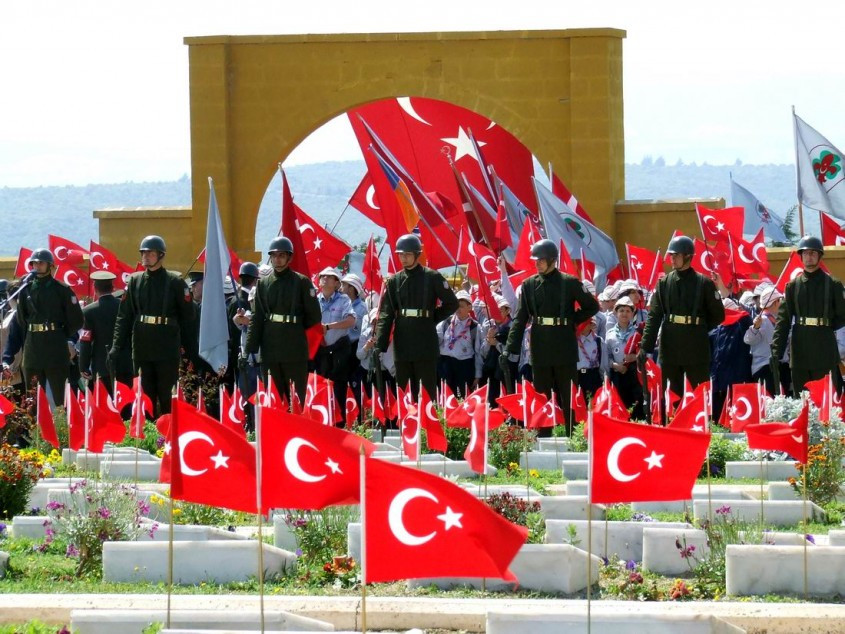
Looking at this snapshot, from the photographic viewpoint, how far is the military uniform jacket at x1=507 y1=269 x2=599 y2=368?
1555cm

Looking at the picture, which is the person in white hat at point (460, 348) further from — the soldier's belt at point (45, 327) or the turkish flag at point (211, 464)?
the turkish flag at point (211, 464)

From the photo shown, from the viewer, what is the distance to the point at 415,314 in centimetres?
1581

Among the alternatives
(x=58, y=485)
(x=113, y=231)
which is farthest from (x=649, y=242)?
(x=58, y=485)

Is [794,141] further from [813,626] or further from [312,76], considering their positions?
[813,626]

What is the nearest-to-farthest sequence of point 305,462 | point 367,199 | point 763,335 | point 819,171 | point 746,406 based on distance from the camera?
point 305,462
point 746,406
point 763,335
point 819,171
point 367,199

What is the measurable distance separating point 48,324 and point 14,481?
16.8ft

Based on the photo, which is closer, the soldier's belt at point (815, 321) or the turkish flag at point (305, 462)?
the turkish flag at point (305, 462)

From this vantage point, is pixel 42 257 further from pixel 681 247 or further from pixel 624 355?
pixel 681 247

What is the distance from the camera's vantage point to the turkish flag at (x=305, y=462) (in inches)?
287

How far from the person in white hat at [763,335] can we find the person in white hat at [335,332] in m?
3.97

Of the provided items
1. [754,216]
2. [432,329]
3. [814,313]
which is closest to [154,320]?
[432,329]

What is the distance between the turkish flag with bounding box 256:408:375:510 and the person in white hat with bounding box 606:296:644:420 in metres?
10.4

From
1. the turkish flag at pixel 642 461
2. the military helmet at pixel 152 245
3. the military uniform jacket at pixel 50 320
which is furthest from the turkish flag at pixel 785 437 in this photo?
the military uniform jacket at pixel 50 320

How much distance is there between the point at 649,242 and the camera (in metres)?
26.0
